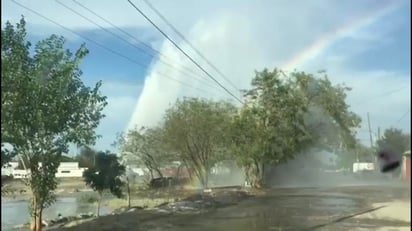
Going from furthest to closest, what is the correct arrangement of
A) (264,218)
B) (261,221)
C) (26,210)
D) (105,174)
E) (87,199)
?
(87,199) < (105,174) < (264,218) < (261,221) < (26,210)

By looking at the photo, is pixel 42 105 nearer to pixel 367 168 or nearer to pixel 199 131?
pixel 367 168

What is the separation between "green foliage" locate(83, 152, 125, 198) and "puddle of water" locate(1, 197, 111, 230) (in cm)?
116

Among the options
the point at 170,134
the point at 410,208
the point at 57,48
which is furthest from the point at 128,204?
the point at 410,208

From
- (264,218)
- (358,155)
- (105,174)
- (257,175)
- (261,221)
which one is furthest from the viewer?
(257,175)

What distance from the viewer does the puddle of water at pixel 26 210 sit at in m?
11.7

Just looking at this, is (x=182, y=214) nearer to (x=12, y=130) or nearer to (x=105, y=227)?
(x=105, y=227)

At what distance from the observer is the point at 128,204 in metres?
23.9

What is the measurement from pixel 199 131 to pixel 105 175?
1950cm

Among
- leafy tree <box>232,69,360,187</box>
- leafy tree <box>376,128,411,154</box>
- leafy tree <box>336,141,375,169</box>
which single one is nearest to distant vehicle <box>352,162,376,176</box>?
leafy tree <box>336,141,375,169</box>

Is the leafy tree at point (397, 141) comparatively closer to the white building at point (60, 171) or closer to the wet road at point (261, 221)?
the wet road at point (261, 221)

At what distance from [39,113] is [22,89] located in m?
0.60

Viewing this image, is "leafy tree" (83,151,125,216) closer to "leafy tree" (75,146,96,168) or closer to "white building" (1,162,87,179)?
"leafy tree" (75,146,96,168)

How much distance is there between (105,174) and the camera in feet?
59.4

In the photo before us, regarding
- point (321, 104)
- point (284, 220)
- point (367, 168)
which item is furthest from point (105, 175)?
point (321, 104)
